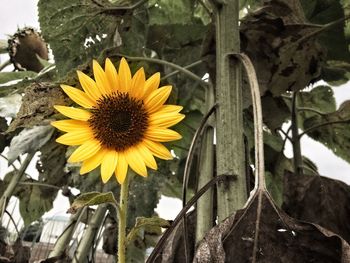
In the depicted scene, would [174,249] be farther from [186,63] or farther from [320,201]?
[186,63]

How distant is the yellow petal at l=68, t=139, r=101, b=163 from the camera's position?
0.37m

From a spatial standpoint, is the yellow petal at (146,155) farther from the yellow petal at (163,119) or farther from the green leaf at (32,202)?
the green leaf at (32,202)

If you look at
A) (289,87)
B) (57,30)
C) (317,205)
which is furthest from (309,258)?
(57,30)

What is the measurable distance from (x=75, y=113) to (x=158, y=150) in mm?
77

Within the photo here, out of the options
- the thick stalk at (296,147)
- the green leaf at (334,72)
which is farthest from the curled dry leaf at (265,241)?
the green leaf at (334,72)

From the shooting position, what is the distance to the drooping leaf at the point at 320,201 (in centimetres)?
51

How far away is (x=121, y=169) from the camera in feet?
1.19

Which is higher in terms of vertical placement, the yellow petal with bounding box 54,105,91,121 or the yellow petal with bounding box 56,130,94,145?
the yellow petal with bounding box 54,105,91,121

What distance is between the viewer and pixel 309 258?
1.11ft

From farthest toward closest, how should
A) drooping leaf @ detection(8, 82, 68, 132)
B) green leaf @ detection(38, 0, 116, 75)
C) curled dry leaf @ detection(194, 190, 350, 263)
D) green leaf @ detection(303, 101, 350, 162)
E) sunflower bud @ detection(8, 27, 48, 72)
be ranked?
sunflower bud @ detection(8, 27, 48, 72) < green leaf @ detection(303, 101, 350, 162) < green leaf @ detection(38, 0, 116, 75) < drooping leaf @ detection(8, 82, 68, 132) < curled dry leaf @ detection(194, 190, 350, 263)

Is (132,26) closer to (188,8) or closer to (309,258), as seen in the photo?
(188,8)

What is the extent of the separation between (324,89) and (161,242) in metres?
0.66

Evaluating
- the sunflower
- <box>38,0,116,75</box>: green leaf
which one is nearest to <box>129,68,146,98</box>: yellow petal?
the sunflower

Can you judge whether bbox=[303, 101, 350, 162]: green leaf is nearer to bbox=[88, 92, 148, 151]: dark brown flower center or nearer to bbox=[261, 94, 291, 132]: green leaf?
bbox=[261, 94, 291, 132]: green leaf
